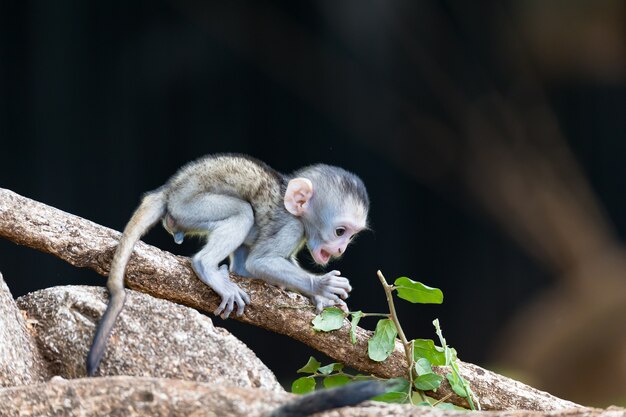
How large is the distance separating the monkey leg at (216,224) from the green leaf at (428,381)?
69cm

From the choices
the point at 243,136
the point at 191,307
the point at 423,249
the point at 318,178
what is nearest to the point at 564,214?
the point at 423,249

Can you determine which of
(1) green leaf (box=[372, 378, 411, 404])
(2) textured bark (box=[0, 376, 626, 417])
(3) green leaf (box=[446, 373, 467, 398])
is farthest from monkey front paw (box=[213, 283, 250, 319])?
(2) textured bark (box=[0, 376, 626, 417])

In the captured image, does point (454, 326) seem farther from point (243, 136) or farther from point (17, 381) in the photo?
point (17, 381)

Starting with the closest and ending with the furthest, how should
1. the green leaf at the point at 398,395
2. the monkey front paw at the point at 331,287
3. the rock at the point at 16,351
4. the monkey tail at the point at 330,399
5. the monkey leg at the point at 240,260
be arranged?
1. the monkey tail at the point at 330,399
2. the rock at the point at 16,351
3. the green leaf at the point at 398,395
4. the monkey front paw at the point at 331,287
5. the monkey leg at the point at 240,260

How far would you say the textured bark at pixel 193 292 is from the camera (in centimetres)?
358

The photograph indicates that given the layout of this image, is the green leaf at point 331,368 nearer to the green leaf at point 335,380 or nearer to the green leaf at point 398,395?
the green leaf at point 335,380

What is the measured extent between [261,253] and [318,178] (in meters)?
0.47

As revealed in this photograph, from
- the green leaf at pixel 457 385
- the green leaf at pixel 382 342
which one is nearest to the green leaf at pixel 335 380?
the green leaf at pixel 382 342

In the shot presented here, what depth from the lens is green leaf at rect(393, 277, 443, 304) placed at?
3477 millimetres

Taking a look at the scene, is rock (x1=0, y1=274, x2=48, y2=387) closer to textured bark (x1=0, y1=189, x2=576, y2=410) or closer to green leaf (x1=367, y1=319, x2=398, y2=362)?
textured bark (x1=0, y1=189, x2=576, y2=410)

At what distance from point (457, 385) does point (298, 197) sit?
1.03 meters

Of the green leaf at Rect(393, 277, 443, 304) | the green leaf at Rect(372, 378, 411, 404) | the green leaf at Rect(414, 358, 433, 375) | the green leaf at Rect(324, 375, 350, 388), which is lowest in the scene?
the green leaf at Rect(324, 375, 350, 388)

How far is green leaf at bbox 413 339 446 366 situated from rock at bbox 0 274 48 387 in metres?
1.28

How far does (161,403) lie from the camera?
237 cm
